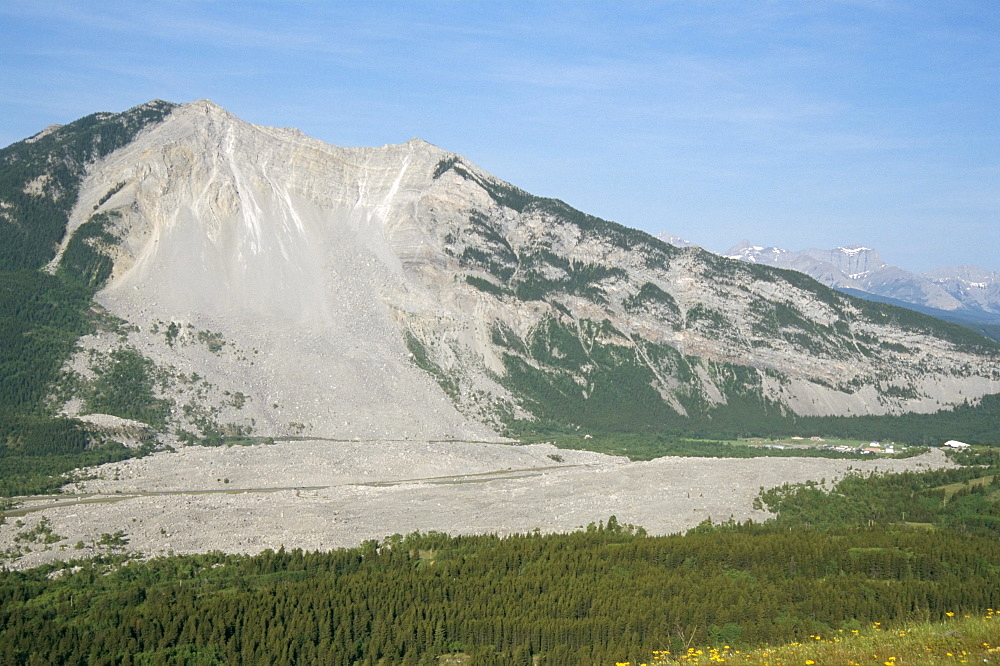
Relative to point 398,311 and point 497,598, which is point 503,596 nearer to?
point 497,598

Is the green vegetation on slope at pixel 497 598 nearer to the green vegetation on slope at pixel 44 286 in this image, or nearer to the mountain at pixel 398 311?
the green vegetation on slope at pixel 44 286

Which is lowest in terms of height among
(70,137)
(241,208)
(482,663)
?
(482,663)

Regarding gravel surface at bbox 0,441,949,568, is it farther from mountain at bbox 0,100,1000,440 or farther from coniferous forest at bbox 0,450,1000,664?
mountain at bbox 0,100,1000,440

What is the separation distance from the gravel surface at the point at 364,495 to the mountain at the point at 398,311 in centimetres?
1333

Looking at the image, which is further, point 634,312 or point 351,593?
point 634,312

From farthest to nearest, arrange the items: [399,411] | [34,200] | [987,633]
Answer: [34,200]
[399,411]
[987,633]

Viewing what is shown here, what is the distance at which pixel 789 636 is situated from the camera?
45.6m

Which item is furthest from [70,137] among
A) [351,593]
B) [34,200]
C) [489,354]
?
[351,593]

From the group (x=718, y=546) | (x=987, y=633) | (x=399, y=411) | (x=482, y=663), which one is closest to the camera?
(x=987, y=633)

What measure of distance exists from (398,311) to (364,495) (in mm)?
64564

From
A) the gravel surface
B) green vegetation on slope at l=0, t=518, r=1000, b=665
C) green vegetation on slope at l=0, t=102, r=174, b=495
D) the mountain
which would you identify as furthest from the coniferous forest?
the mountain

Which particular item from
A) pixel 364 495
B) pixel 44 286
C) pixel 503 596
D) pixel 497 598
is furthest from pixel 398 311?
pixel 497 598

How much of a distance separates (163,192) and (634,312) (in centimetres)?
8684

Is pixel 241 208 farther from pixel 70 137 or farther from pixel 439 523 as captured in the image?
pixel 439 523
